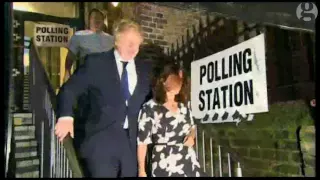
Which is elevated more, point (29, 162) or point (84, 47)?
point (84, 47)

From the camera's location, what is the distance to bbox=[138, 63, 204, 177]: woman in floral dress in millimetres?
2074

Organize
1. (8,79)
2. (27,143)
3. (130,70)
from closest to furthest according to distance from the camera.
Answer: (8,79)
(27,143)
(130,70)

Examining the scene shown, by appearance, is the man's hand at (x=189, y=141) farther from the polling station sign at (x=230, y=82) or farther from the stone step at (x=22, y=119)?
the stone step at (x=22, y=119)

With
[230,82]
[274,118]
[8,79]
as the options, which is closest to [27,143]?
[8,79]

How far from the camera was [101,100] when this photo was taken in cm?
202

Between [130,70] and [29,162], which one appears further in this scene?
[130,70]

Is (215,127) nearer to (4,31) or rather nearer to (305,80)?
(305,80)

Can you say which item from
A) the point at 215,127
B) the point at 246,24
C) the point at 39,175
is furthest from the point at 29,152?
the point at 246,24

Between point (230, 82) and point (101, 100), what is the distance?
0.75 metres

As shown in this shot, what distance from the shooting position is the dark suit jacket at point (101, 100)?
6.59ft

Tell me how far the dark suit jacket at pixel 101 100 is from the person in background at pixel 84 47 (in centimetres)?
3

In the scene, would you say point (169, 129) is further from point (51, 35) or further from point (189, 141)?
point (51, 35)

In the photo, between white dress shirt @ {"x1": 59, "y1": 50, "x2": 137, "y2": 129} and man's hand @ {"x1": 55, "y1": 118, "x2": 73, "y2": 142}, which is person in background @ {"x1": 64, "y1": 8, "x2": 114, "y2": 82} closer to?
white dress shirt @ {"x1": 59, "y1": 50, "x2": 137, "y2": 129}

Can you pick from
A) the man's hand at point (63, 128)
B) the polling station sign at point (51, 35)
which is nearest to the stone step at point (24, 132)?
the man's hand at point (63, 128)
